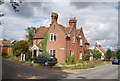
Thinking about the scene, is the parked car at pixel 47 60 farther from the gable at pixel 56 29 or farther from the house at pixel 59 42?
the gable at pixel 56 29

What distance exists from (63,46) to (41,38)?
659cm

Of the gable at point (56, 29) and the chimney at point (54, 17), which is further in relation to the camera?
the chimney at point (54, 17)

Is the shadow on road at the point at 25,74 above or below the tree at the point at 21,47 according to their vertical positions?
below

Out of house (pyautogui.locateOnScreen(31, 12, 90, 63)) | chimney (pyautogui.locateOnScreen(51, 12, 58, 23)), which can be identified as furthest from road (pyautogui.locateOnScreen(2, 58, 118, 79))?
chimney (pyautogui.locateOnScreen(51, 12, 58, 23))

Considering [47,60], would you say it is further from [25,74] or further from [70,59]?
[25,74]

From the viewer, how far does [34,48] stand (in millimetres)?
32906

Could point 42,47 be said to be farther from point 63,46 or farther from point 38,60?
point 38,60

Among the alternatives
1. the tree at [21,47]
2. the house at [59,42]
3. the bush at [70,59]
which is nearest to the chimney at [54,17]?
the house at [59,42]

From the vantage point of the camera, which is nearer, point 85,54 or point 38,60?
point 38,60

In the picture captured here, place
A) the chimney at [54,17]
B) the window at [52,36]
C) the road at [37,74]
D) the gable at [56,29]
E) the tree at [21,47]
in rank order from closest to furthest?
the road at [37,74]
the tree at [21,47]
the gable at [56,29]
the window at [52,36]
the chimney at [54,17]

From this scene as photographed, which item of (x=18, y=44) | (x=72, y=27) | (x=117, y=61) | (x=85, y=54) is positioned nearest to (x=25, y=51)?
(x=18, y=44)

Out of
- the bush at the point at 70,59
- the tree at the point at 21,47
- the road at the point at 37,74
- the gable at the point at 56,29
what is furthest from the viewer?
the gable at the point at 56,29

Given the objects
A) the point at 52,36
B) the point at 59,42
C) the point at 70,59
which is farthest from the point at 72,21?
the point at 70,59

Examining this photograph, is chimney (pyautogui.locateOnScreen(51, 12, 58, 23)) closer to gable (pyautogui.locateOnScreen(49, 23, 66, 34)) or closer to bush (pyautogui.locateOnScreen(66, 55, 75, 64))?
gable (pyautogui.locateOnScreen(49, 23, 66, 34))
